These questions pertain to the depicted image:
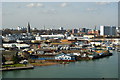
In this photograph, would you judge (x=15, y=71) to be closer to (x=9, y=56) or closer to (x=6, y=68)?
(x=6, y=68)

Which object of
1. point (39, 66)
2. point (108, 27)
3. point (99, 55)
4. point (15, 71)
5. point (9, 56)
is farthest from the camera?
point (108, 27)

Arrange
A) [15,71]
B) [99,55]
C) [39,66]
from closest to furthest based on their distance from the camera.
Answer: [15,71] < [39,66] < [99,55]

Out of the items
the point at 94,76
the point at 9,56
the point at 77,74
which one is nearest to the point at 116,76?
the point at 94,76

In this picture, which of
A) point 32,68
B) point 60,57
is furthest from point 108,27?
point 32,68

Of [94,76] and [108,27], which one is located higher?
[108,27]

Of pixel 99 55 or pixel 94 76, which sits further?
pixel 99 55

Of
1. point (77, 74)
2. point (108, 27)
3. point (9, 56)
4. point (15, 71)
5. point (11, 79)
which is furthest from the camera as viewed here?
point (108, 27)

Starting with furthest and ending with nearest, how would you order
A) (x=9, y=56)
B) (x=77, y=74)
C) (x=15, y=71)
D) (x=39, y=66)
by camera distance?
(x=9, y=56), (x=39, y=66), (x=15, y=71), (x=77, y=74)

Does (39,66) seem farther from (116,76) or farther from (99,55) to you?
(99,55)

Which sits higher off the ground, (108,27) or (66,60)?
(108,27)
